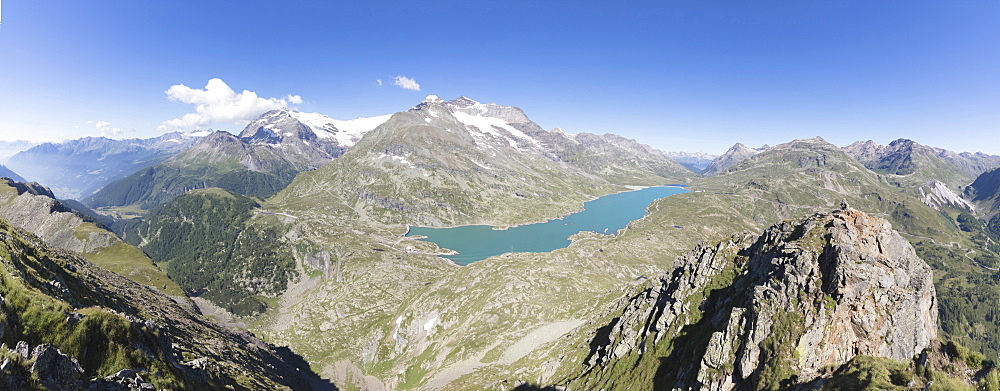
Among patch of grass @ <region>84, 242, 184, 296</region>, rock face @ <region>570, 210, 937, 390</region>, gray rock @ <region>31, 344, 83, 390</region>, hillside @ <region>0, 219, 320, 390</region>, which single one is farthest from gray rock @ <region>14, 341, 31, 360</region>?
patch of grass @ <region>84, 242, 184, 296</region>

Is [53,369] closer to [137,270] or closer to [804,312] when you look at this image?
[804,312]

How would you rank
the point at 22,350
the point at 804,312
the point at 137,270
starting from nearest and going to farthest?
1. the point at 22,350
2. the point at 804,312
3. the point at 137,270

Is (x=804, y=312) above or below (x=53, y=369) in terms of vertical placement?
above

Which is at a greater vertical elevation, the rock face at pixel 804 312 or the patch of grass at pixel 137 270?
the rock face at pixel 804 312

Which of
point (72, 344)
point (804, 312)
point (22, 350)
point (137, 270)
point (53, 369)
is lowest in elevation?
point (137, 270)

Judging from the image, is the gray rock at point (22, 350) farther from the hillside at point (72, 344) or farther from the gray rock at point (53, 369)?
the gray rock at point (53, 369)

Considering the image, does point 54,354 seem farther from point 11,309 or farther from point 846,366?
point 846,366

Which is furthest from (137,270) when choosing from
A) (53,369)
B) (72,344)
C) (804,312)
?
(804,312)

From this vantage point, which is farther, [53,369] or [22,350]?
[53,369]

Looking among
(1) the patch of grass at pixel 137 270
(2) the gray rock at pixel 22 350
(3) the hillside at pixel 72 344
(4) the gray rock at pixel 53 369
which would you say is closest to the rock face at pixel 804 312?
(4) the gray rock at pixel 53 369

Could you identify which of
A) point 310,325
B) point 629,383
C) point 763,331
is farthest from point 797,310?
point 310,325
